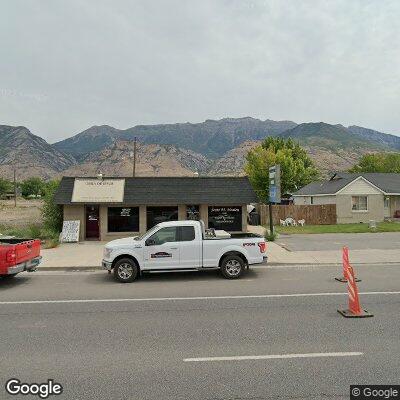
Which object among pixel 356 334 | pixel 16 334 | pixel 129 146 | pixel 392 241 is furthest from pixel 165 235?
pixel 129 146

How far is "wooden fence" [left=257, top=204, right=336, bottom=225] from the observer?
34.3m

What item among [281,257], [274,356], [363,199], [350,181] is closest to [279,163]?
[350,181]

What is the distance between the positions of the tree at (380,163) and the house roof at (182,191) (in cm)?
5205

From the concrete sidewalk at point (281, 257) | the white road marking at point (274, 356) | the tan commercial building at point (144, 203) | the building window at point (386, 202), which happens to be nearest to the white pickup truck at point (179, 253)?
the concrete sidewalk at point (281, 257)

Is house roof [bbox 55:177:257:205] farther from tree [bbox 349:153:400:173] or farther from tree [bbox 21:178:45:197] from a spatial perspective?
tree [bbox 21:178:45:197]

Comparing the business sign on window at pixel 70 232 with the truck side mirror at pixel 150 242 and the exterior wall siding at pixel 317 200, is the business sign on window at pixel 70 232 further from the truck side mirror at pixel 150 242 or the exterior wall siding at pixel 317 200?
the exterior wall siding at pixel 317 200

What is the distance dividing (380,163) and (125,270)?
2659 inches

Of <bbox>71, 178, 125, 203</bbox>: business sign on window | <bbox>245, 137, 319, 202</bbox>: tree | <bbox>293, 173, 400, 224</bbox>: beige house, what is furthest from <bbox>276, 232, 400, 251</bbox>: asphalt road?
<bbox>245, 137, 319, 202</bbox>: tree

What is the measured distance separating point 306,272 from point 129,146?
180586 mm

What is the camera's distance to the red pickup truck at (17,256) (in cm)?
1077

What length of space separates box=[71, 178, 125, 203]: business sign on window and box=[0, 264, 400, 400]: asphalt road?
1255 cm

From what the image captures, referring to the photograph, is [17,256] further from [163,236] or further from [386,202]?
[386,202]

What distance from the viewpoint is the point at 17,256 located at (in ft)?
36.6

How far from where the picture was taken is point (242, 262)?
12.0m
